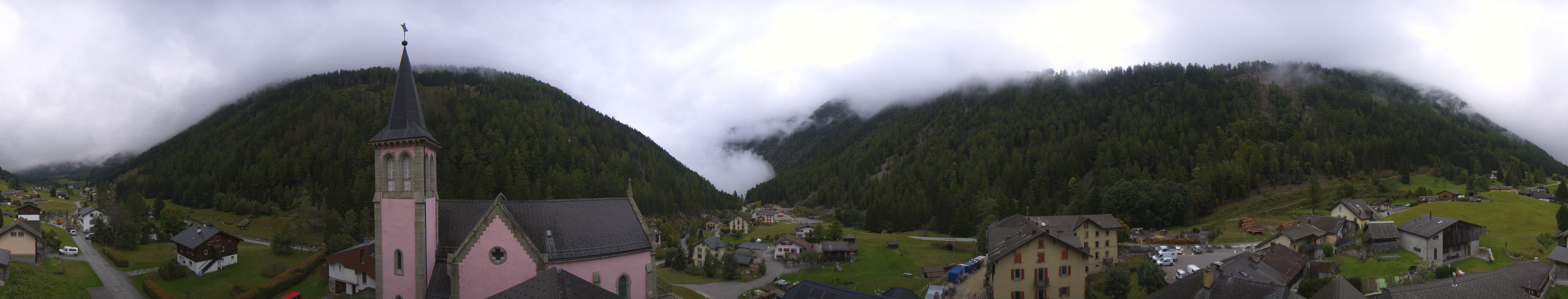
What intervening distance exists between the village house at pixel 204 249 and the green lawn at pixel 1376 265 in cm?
8606

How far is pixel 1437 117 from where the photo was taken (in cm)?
14712

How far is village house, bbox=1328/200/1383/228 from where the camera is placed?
6300 cm

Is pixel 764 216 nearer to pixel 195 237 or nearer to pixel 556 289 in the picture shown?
pixel 195 237

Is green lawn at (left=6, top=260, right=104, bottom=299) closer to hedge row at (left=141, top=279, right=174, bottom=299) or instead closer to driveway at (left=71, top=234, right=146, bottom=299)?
driveway at (left=71, top=234, right=146, bottom=299)

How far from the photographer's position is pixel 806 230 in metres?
Result: 105

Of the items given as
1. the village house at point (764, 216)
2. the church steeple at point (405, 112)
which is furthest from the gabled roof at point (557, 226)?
the village house at point (764, 216)

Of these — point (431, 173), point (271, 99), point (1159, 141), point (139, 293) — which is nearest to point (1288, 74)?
point (1159, 141)

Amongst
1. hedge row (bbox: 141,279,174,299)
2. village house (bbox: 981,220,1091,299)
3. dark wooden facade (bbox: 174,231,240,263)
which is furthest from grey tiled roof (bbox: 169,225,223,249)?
village house (bbox: 981,220,1091,299)

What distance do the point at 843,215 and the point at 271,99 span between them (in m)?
127

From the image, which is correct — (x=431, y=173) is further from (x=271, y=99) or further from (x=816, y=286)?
(x=271, y=99)

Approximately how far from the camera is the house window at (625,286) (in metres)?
35.4

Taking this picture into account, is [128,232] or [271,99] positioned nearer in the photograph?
[128,232]

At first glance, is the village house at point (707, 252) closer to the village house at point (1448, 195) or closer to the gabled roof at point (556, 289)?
the gabled roof at point (556, 289)

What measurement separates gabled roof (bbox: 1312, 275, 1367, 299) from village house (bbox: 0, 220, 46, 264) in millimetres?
83735
